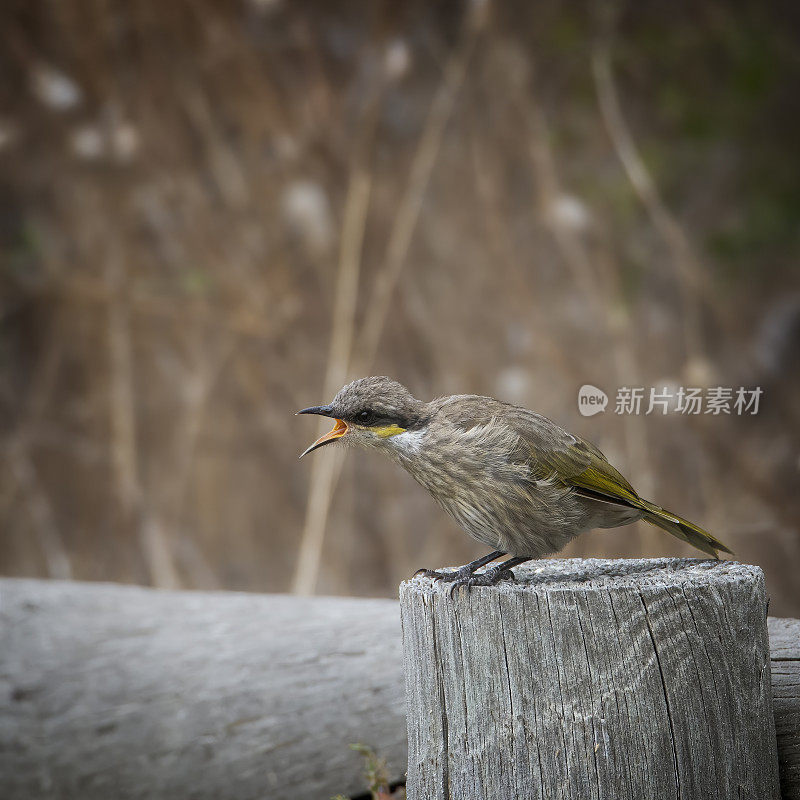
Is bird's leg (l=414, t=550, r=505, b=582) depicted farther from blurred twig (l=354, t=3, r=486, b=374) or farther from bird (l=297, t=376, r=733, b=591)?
blurred twig (l=354, t=3, r=486, b=374)

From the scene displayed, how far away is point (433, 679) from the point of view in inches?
67.8

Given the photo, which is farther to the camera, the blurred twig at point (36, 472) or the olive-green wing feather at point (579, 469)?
the blurred twig at point (36, 472)

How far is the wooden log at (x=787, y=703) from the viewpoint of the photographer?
183cm

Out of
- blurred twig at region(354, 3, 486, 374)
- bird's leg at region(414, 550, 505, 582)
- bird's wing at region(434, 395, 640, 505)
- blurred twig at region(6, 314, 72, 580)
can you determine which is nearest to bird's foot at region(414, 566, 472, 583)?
bird's leg at region(414, 550, 505, 582)

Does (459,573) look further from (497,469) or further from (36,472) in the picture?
(36,472)

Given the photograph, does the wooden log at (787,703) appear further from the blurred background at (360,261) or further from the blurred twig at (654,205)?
the blurred twig at (654,205)

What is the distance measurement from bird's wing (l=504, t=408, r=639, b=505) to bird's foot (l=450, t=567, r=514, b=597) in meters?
0.21

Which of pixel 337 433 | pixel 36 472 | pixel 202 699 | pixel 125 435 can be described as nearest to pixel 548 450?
pixel 337 433

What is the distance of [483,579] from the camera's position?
1.77 metres

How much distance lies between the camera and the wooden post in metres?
1.60

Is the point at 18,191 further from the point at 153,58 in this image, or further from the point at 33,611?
the point at 33,611

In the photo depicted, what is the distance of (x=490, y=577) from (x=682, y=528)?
0.45 m

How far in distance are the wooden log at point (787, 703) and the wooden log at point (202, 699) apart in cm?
90

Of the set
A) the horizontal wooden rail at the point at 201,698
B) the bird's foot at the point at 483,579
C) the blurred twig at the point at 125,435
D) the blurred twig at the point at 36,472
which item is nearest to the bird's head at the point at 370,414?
the bird's foot at the point at 483,579
